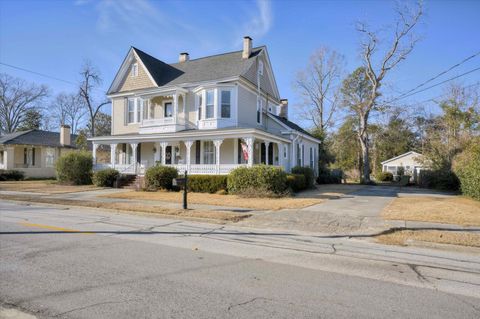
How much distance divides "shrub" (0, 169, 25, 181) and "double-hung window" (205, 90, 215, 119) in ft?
74.4

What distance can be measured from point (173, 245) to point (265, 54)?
920 inches

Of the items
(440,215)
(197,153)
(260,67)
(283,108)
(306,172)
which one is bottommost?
(440,215)

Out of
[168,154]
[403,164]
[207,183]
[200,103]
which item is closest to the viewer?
[207,183]

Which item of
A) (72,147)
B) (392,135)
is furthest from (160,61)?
(392,135)

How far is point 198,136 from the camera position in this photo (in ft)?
68.7

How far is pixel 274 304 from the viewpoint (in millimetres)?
3926

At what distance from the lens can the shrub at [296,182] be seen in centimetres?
1950

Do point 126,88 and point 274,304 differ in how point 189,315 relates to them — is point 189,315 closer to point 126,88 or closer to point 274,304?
point 274,304

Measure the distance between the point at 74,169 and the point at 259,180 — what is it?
15753mm

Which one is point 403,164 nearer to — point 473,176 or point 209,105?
point 473,176

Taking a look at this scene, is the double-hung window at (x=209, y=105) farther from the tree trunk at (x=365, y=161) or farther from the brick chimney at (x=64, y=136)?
the brick chimney at (x=64, y=136)

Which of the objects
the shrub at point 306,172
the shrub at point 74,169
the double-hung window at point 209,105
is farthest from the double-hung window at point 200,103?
the shrub at point 74,169

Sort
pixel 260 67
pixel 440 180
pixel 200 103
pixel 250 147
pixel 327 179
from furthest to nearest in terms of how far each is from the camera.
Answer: pixel 327 179
pixel 260 67
pixel 440 180
pixel 200 103
pixel 250 147

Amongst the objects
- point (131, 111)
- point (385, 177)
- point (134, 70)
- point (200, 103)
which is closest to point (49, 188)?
point (131, 111)
